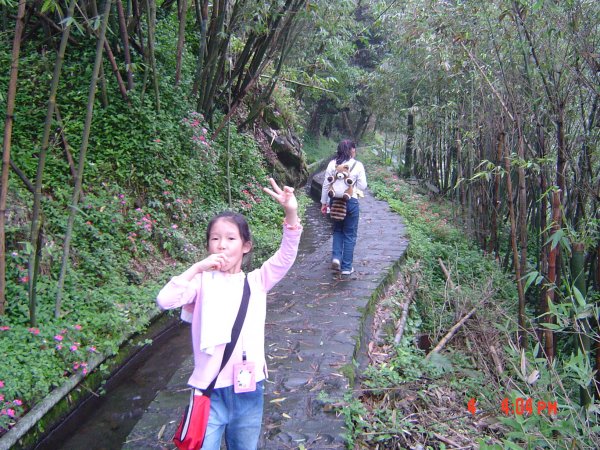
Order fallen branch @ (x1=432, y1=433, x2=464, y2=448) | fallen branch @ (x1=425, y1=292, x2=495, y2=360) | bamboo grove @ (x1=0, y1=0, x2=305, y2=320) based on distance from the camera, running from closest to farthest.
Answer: fallen branch @ (x1=432, y1=433, x2=464, y2=448)
fallen branch @ (x1=425, y1=292, x2=495, y2=360)
bamboo grove @ (x1=0, y1=0, x2=305, y2=320)

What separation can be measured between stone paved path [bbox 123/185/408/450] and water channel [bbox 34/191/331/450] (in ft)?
1.62

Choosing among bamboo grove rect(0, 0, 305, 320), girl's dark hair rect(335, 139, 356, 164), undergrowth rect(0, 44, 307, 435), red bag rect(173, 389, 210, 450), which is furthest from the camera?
bamboo grove rect(0, 0, 305, 320)

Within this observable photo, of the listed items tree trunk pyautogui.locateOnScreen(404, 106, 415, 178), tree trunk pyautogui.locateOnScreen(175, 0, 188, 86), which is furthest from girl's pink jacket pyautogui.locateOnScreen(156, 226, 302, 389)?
tree trunk pyautogui.locateOnScreen(404, 106, 415, 178)

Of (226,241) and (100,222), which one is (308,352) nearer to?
(226,241)

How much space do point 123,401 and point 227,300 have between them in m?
2.14

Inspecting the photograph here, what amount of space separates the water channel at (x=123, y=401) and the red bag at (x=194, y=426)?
165cm

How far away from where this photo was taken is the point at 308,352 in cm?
383

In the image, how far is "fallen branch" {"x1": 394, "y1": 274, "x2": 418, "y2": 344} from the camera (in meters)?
4.71

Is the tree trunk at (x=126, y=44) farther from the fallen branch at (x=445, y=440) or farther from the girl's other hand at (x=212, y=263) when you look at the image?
the fallen branch at (x=445, y=440)

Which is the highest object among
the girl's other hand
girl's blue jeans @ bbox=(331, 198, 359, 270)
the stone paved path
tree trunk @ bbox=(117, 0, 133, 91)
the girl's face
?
tree trunk @ bbox=(117, 0, 133, 91)

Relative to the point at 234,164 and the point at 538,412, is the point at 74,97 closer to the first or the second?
the point at 234,164

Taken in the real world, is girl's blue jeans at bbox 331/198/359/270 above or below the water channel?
above

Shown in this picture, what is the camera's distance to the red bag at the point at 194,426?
6.25 feet
